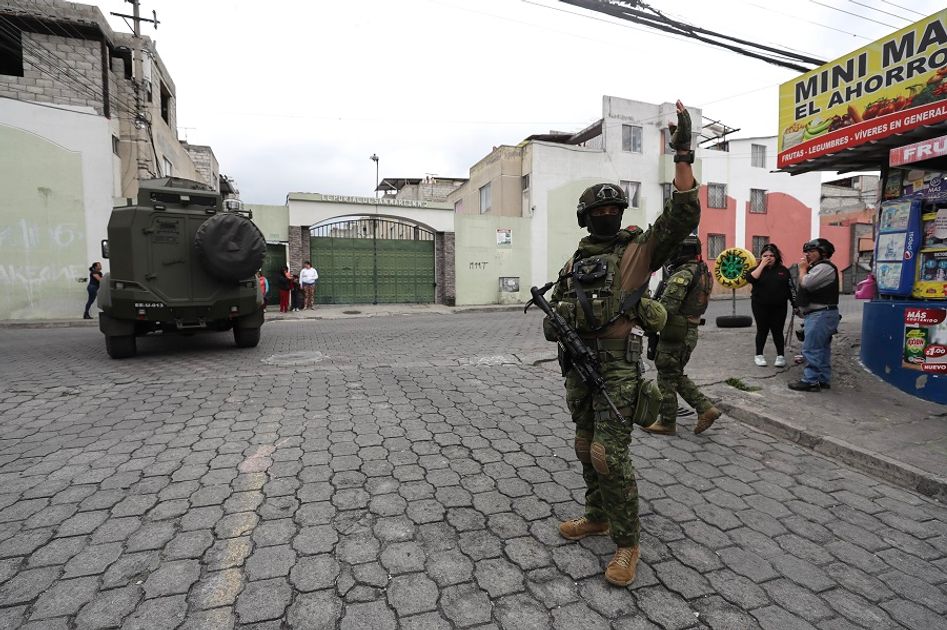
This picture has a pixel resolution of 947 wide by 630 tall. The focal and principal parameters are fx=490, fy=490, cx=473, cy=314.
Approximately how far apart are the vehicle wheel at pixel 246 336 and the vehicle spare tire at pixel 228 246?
1092 mm

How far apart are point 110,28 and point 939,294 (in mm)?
20285

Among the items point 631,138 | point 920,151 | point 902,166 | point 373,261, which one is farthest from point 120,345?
point 631,138

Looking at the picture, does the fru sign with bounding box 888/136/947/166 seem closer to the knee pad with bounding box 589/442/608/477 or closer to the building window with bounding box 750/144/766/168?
the knee pad with bounding box 589/442/608/477

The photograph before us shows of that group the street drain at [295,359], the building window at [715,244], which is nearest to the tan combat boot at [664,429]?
the street drain at [295,359]

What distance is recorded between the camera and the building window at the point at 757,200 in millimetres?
26188

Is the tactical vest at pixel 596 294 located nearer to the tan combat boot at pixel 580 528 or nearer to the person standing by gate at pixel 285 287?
the tan combat boot at pixel 580 528

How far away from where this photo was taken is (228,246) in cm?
706

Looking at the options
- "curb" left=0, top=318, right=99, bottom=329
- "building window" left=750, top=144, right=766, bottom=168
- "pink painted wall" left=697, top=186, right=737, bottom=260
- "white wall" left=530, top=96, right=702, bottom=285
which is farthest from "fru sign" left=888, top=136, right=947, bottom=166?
"building window" left=750, top=144, right=766, bottom=168

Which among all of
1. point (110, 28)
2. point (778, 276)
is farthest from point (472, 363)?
point (110, 28)

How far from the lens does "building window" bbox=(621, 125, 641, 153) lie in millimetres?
23531

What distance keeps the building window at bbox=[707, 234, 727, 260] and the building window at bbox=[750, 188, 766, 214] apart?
2529mm

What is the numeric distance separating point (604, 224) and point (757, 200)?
28.5 m

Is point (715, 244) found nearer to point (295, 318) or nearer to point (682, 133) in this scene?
point (295, 318)

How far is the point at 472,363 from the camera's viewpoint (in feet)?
23.2
